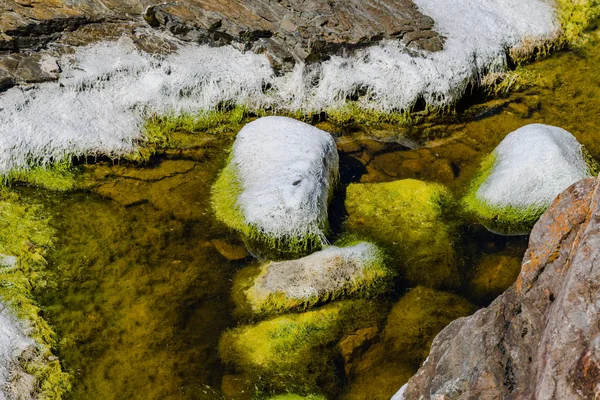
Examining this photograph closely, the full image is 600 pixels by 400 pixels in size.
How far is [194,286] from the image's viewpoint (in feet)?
27.7

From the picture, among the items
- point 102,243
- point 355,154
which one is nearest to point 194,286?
point 102,243

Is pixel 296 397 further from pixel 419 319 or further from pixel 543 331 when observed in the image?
pixel 543 331

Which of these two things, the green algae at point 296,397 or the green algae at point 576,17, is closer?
the green algae at point 296,397

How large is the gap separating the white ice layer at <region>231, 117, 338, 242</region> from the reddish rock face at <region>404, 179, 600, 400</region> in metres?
3.62

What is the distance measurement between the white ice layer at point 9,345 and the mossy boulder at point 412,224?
4454mm

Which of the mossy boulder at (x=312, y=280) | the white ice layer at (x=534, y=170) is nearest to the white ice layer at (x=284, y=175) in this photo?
the mossy boulder at (x=312, y=280)

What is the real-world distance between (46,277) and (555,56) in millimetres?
10735

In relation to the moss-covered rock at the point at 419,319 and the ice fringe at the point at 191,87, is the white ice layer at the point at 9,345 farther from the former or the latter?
the moss-covered rock at the point at 419,319

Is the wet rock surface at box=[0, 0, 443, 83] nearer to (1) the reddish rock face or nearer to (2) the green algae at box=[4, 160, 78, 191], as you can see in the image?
(2) the green algae at box=[4, 160, 78, 191]

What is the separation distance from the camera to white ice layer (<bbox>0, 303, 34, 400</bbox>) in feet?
22.6

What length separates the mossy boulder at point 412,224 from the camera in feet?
29.2

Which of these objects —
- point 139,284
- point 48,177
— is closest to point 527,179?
point 139,284

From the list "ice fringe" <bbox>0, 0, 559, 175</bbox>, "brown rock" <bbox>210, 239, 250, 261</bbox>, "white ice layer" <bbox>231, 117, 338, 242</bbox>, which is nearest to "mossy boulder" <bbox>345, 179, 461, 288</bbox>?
"white ice layer" <bbox>231, 117, 338, 242</bbox>

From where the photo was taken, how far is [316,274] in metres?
8.40
